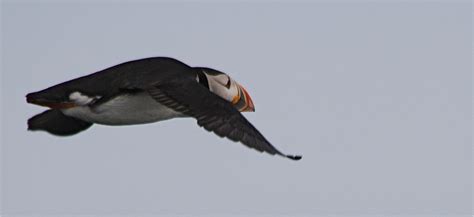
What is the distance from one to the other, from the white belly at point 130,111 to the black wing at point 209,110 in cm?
23

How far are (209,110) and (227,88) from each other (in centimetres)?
157

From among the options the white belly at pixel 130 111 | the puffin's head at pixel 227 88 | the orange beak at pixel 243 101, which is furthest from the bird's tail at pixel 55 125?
the orange beak at pixel 243 101

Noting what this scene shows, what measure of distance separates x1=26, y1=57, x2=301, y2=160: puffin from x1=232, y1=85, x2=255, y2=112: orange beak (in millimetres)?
328

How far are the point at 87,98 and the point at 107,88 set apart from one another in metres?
0.19

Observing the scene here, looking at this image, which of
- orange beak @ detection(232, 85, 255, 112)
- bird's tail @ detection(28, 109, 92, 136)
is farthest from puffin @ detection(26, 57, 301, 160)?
orange beak @ detection(232, 85, 255, 112)

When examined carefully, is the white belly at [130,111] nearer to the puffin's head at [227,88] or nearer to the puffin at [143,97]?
the puffin at [143,97]

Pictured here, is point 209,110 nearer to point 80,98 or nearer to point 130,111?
point 130,111

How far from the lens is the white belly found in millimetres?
7996

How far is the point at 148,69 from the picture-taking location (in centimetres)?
820

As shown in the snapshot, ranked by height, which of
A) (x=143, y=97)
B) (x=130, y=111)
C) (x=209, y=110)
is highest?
(x=143, y=97)

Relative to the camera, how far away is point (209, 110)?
7410 mm

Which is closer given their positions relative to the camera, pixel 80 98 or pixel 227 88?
pixel 80 98

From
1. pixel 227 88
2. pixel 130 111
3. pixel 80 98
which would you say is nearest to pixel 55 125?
pixel 80 98

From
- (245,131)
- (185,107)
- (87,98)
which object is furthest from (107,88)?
(245,131)
